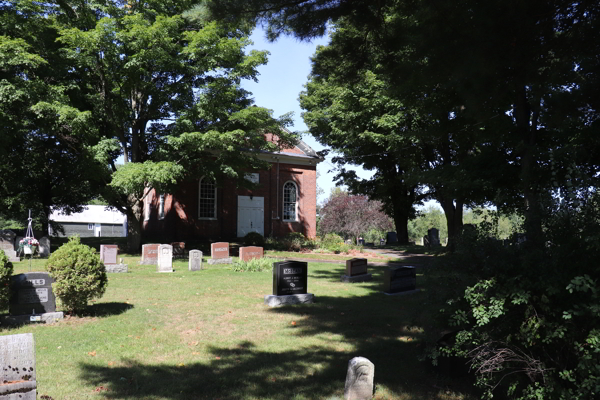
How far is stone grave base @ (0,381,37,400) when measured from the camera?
10.4 feet

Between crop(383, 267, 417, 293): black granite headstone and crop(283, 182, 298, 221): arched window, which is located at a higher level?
crop(283, 182, 298, 221): arched window

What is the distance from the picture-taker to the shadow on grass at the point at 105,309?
8336 mm

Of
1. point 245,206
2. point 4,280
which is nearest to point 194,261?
point 4,280

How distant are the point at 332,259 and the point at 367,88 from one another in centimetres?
958

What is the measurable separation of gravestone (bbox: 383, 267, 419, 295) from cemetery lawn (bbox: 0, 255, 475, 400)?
590mm

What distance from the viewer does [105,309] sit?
8766mm

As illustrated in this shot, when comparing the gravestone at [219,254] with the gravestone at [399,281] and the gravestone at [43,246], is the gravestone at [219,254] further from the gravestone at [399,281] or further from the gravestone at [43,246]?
the gravestone at [399,281]

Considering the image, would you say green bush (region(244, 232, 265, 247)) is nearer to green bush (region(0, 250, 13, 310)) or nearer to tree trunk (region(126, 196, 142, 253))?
tree trunk (region(126, 196, 142, 253))

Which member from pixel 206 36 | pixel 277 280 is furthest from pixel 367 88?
pixel 277 280

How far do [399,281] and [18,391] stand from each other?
9671 mm

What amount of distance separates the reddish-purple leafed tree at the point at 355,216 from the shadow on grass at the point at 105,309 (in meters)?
30.8

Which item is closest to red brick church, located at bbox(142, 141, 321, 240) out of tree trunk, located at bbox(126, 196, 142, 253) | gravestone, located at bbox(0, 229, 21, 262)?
tree trunk, located at bbox(126, 196, 142, 253)

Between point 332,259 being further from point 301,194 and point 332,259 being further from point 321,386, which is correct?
point 321,386

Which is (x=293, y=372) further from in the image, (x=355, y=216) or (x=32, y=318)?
(x=355, y=216)
